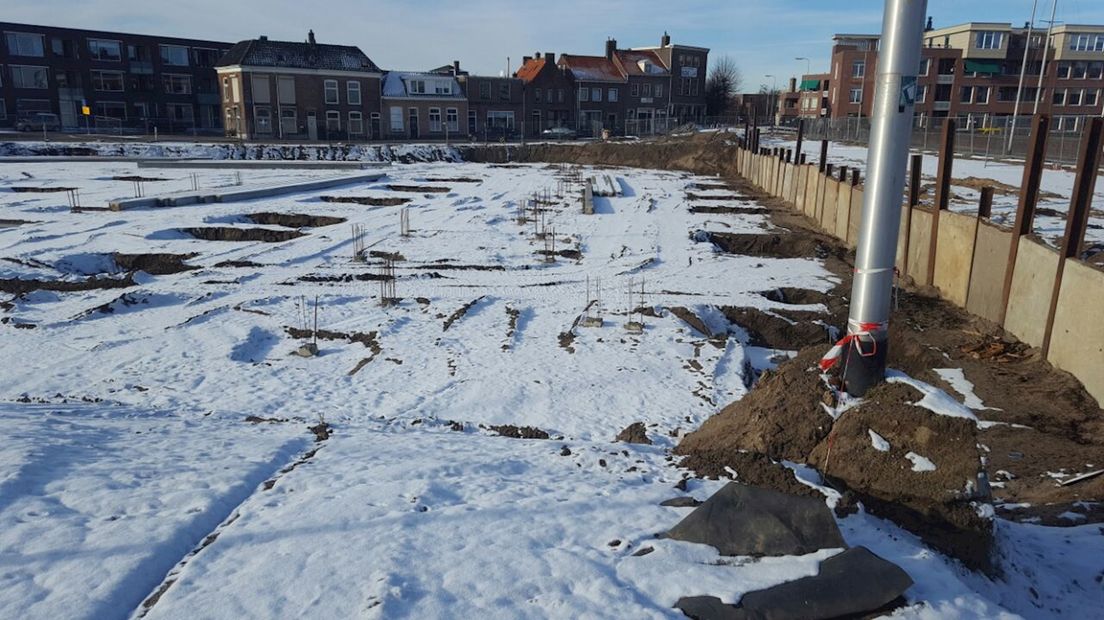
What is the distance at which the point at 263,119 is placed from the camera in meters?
55.7

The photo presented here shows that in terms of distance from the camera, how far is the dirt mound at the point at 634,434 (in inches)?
286

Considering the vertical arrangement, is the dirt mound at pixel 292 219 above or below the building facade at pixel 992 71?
below

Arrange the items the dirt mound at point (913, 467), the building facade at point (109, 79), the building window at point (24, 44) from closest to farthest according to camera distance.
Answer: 1. the dirt mound at point (913, 467)
2. the building window at point (24, 44)
3. the building facade at point (109, 79)

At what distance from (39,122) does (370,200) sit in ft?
157

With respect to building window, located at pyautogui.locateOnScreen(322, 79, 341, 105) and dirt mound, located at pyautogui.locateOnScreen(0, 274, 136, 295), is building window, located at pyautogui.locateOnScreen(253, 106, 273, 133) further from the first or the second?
dirt mound, located at pyautogui.locateOnScreen(0, 274, 136, 295)

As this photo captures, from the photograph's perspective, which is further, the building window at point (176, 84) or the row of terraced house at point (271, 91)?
the building window at point (176, 84)

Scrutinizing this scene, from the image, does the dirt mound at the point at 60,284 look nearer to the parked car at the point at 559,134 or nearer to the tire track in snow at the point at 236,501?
the tire track in snow at the point at 236,501

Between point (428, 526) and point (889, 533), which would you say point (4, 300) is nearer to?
point (428, 526)

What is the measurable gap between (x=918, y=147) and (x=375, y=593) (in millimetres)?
41518

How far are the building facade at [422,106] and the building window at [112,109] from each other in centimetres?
2278

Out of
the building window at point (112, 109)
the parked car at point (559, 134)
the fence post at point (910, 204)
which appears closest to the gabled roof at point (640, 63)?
the parked car at point (559, 134)

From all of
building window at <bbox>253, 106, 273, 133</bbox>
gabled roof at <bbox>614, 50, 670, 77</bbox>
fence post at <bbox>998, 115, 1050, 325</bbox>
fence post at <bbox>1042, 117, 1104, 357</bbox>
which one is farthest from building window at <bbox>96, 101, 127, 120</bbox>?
fence post at <bbox>1042, 117, 1104, 357</bbox>

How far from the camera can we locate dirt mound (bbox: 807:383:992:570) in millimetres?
4395

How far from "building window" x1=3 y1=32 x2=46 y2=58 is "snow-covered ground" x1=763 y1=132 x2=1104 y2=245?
198ft
